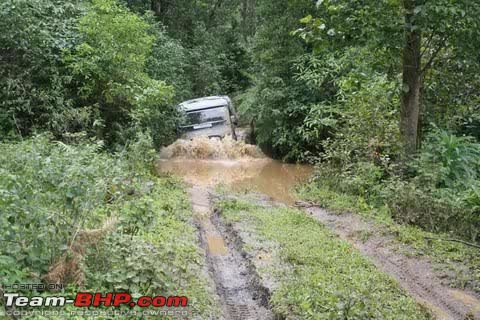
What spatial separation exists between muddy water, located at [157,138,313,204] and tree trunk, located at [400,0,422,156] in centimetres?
254

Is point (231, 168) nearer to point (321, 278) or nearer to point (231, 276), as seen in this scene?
point (231, 276)

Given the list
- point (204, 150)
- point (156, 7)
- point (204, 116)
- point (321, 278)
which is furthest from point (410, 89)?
point (156, 7)

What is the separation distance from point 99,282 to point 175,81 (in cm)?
1223

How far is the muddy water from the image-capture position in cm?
1203

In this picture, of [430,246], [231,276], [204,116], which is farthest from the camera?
[204,116]

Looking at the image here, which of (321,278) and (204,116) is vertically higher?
(204,116)

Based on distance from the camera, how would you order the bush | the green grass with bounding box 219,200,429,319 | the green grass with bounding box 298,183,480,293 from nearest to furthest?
1. the green grass with bounding box 219,200,429,319
2. the green grass with bounding box 298,183,480,293
3. the bush

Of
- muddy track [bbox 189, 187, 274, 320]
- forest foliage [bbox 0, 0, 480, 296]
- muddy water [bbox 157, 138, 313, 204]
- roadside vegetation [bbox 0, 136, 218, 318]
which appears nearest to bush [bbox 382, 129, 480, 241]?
forest foliage [bbox 0, 0, 480, 296]

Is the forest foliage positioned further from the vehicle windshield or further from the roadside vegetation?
the vehicle windshield

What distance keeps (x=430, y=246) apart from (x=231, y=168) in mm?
8554

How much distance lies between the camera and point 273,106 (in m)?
15.8

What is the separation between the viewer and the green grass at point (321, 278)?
454cm

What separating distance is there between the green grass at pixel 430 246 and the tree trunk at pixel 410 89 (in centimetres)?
146

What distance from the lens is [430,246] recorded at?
662 centimetres
